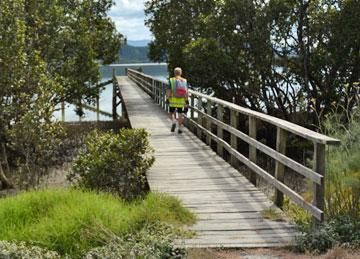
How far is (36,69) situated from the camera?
13.4 m

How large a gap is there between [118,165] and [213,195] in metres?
2.13

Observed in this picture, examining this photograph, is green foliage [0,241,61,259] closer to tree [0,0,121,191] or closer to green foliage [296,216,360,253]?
green foliage [296,216,360,253]

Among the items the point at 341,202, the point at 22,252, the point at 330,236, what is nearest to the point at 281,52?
the point at 341,202

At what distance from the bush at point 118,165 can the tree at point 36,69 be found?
327 cm

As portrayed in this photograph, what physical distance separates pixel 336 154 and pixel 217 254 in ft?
6.65

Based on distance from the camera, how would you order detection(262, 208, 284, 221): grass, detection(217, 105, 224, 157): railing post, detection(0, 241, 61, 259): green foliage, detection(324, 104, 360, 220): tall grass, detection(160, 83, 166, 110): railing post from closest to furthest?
1. detection(0, 241, 61, 259): green foliage
2. detection(324, 104, 360, 220): tall grass
3. detection(262, 208, 284, 221): grass
4. detection(217, 105, 224, 157): railing post
5. detection(160, 83, 166, 110): railing post

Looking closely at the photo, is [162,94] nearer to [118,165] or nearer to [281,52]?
[281,52]

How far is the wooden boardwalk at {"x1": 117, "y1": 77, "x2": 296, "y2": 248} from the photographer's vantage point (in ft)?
19.4

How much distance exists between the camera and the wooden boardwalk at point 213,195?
233 inches

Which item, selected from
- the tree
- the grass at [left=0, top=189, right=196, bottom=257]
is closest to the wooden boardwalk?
the grass at [left=0, top=189, right=196, bottom=257]

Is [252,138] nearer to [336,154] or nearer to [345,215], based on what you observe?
[336,154]

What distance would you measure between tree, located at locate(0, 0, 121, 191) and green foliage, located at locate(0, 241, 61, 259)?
7.16m

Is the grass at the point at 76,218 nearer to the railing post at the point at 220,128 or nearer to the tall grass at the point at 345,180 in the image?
the tall grass at the point at 345,180

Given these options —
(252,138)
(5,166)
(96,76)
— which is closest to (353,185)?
(252,138)
